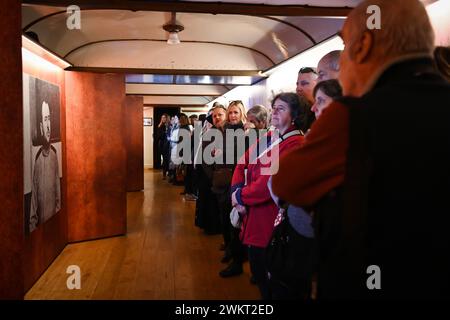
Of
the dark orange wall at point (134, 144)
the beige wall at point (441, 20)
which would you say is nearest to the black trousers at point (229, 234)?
the beige wall at point (441, 20)

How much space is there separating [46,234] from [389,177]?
3849 mm

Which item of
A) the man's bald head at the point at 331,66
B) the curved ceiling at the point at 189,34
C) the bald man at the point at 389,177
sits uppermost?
the curved ceiling at the point at 189,34

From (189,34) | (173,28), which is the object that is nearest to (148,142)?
(189,34)

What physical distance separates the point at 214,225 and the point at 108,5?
3.35m

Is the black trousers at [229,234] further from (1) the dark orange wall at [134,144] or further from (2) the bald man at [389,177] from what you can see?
(1) the dark orange wall at [134,144]

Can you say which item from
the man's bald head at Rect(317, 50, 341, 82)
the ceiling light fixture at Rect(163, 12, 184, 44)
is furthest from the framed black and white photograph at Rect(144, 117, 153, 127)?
the man's bald head at Rect(317, 50, 341, 82)

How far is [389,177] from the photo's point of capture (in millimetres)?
890

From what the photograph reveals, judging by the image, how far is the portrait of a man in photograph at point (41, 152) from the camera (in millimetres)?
3443

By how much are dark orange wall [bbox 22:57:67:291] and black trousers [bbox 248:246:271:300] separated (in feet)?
6.44

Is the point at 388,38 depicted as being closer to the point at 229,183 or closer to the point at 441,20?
the point at 441,20

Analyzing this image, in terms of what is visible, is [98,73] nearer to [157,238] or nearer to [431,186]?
[157,238]

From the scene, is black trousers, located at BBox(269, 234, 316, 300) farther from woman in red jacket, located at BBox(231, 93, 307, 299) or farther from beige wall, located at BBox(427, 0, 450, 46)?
beige wall, located at BBox(427, 0, 450, 46)

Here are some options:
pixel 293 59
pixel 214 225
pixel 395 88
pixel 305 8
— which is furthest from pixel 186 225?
pixel 395 88

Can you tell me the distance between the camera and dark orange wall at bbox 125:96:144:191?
356 inches
